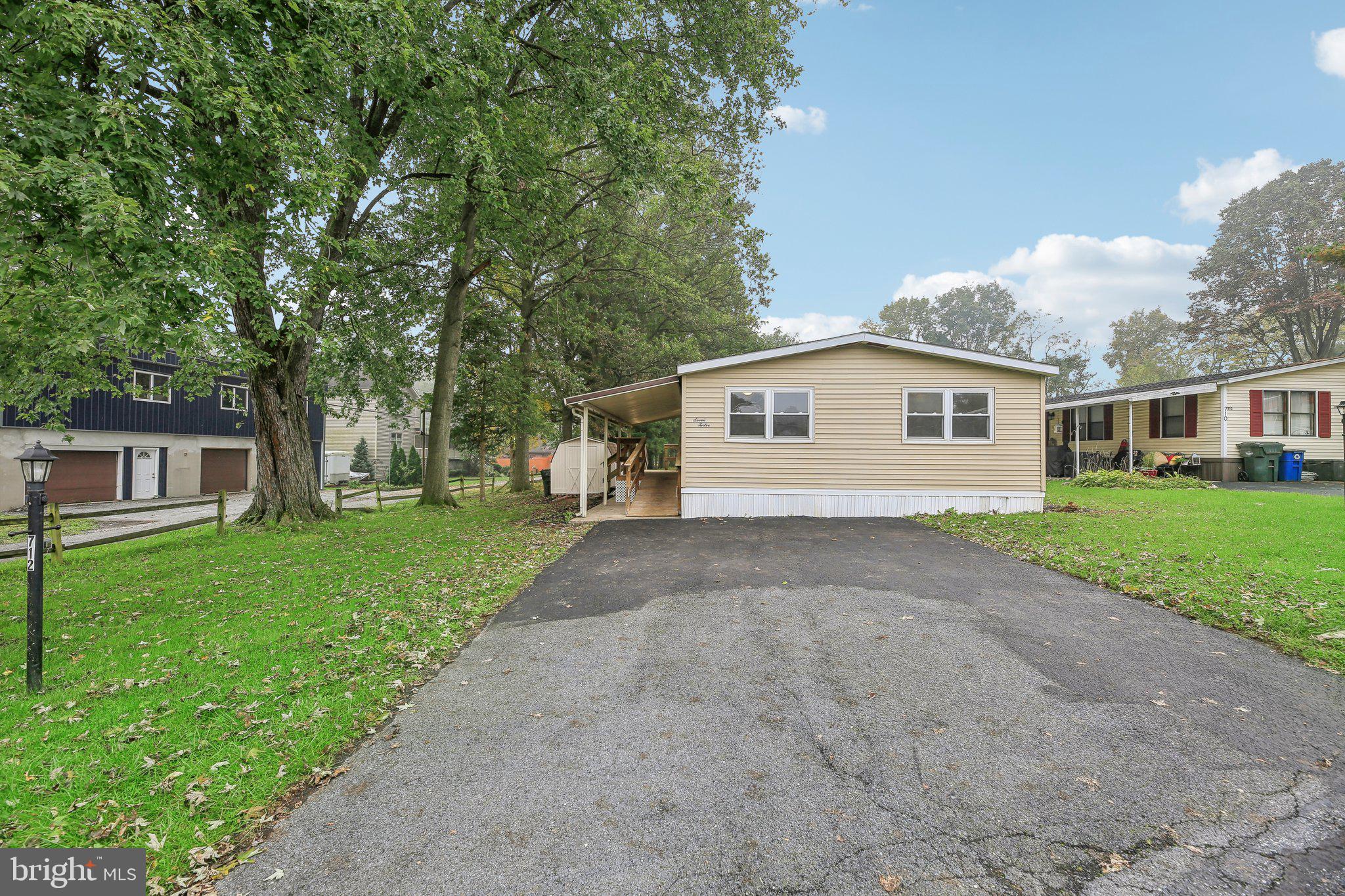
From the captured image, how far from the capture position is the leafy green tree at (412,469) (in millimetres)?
32469

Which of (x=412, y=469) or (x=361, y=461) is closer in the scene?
(x=412, y=469)

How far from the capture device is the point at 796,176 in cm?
2267

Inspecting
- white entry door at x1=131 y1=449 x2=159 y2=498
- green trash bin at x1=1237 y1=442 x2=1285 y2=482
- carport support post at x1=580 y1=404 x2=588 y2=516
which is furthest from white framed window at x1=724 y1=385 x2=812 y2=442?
white entry door at x1=131 y1=449 x2=159 y2=498

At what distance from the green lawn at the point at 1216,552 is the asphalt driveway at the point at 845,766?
0.65 meters

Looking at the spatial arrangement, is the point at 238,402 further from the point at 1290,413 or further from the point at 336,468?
the point at 1290,413

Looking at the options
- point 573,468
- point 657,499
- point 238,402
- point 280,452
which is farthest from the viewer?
point 238,402

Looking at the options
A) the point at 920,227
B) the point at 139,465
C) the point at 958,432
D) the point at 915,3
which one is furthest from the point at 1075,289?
the point at 139,465

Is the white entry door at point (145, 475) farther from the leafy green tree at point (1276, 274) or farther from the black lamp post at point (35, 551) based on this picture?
the leafy green tree at point (1276, 274)

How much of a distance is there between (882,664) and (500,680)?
9.22 feet

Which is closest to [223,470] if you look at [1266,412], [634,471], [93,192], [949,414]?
[634,471]

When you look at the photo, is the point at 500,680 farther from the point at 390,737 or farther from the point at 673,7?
the point at 673,7

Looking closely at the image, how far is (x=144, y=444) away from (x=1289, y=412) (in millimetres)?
39375

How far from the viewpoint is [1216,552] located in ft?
23.7

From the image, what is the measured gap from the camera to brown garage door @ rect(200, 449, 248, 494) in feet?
77.7
